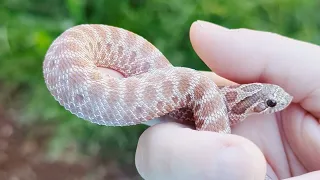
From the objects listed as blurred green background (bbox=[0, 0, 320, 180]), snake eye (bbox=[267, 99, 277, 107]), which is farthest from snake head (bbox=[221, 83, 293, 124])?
blurred green background (bbox=[0, 0, 320, 180])

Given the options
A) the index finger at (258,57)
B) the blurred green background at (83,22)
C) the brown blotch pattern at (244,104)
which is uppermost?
the index finger at (258,57)

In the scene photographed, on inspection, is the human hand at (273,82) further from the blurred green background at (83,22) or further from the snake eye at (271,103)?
the blurred green background at (83,22)

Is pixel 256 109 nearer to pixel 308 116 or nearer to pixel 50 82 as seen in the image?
pixel 308 116

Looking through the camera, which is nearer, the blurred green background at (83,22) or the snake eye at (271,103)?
the snake eye at (271,103)

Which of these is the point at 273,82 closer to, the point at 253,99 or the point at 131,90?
the point at 253,99

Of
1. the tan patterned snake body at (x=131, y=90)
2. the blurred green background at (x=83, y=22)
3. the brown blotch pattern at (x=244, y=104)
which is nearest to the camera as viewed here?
the tan patterned snake body at (x=131, y=90)

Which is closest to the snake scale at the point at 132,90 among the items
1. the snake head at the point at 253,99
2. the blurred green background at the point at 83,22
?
the snake head at the point at 253,99

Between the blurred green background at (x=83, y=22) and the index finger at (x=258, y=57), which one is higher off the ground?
the index finger at (x=258, y=57)
